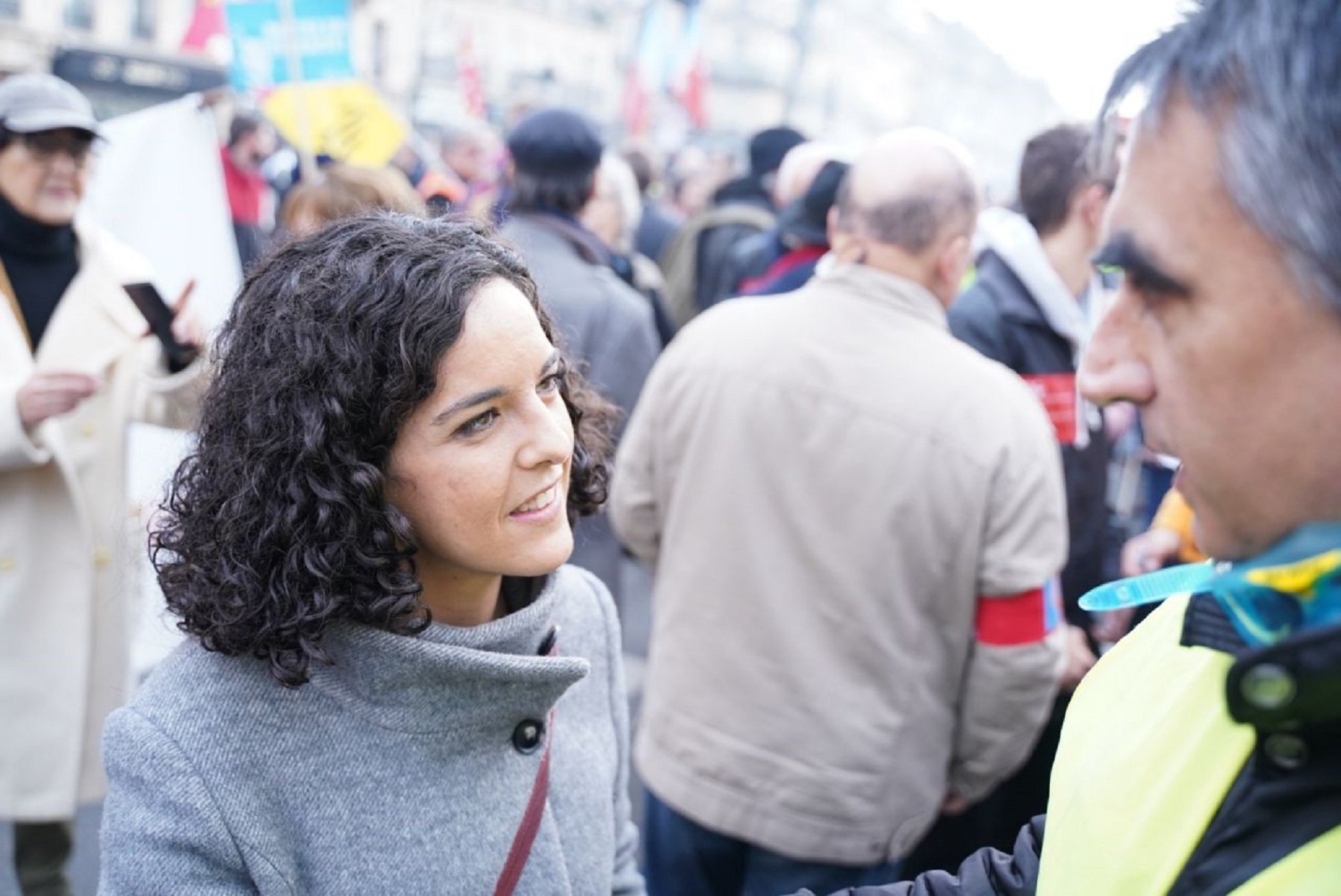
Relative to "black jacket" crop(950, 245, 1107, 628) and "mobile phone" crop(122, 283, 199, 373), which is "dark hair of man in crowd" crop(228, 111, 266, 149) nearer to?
"mobile phone" crop(122, 283, 199, 373)

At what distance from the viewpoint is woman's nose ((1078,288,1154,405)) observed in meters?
1.03

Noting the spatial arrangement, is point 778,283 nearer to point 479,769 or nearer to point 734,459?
point 734,459

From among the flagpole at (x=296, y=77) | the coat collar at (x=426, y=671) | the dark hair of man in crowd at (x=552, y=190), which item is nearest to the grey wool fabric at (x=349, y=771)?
the coat collar at (x=426, y=671)

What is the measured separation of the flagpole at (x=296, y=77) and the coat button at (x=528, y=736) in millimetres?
4139

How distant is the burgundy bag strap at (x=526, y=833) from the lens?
5.27ft

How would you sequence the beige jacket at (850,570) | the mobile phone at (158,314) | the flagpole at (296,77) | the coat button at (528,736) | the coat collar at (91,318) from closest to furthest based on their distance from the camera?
the coat button at (528,736) → the beige jacket at (850,570) → the mobile phone at (158,314) → the coat collar at (91,318) → the flagpole at (296,77)

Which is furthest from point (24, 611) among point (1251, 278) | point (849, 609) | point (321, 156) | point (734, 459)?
point (321, 156)

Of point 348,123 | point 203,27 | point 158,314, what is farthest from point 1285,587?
point 203,27

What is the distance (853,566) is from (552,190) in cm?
187

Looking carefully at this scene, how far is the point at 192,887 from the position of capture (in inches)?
54.6

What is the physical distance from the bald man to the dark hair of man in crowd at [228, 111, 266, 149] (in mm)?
6088

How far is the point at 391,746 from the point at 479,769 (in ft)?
0.44

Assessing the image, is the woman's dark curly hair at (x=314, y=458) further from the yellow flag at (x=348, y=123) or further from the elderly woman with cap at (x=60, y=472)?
the yellow flag at (x=348, y=123)

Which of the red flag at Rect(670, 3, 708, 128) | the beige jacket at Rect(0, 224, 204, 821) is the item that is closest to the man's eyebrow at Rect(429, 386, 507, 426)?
the beige jacket at Rect(0, 224, 204, 821)
